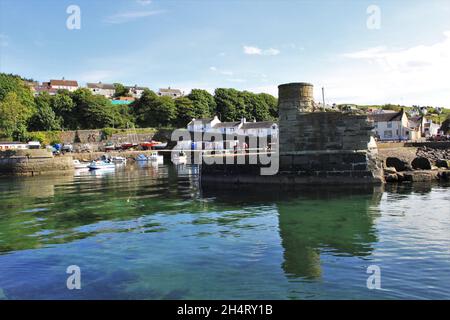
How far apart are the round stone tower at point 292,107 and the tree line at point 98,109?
216 feet

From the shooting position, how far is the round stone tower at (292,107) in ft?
82.7

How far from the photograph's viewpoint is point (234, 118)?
121625 millimetres

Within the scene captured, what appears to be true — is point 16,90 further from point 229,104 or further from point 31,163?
point 229,104

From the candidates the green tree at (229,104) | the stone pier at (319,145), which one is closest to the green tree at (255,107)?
the green tree at (229,104)

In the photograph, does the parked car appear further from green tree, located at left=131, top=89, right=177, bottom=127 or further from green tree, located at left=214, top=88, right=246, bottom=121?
green tree, located at left=214, top=88, right=246, bottom=121

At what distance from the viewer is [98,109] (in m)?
98.1

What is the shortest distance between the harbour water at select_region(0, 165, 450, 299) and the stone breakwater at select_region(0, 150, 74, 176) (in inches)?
1312

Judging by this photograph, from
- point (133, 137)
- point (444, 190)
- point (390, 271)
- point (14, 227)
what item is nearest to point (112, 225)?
point (14, 227)

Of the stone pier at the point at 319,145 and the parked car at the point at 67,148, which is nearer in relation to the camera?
the stone pier at the point at 319,145

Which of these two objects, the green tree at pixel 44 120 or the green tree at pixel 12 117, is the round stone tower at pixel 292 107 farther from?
the green tree at pixel 44 120

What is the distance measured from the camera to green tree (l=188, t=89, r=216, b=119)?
112688 millimetres

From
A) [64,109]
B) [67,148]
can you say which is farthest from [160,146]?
[64,109]

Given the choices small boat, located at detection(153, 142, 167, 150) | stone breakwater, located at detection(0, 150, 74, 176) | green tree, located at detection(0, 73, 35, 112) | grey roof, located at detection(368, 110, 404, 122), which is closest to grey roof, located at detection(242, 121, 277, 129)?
small boat, located at detection(153, 142, 167, 150)

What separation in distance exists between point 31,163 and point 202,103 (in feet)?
224
